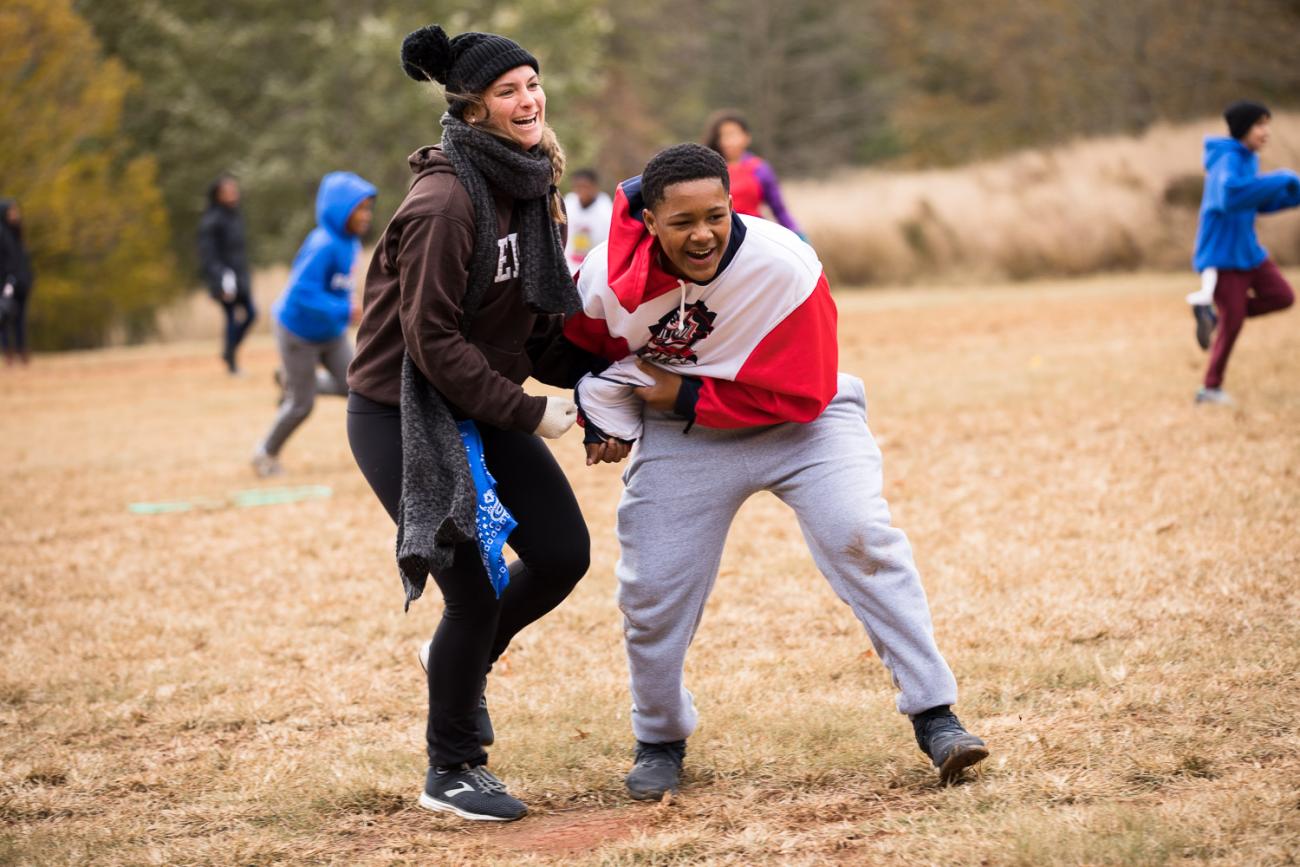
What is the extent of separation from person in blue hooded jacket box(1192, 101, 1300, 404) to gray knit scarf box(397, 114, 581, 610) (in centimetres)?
672

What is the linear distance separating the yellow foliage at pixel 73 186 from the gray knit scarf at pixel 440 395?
2474 centimetres

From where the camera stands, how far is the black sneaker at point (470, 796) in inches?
161

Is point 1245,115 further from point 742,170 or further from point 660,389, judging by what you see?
point 660,389

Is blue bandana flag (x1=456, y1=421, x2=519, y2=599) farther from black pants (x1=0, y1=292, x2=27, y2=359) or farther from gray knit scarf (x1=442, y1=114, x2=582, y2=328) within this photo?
black pants (x1=0, y1=292, x2=27, y2=359)

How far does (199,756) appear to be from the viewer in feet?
16.1

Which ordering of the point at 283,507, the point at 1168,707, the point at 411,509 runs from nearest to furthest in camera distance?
the point at 411,509 < the point at 1168,707 < the point at 283,507

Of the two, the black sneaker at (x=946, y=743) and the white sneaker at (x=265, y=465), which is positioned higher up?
the black sneaker at (x=946, y=743)

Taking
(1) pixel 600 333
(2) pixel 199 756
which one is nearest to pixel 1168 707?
(1) pixel 600 333

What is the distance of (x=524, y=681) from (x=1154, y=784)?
8.01ft

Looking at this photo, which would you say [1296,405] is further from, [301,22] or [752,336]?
[301,22]

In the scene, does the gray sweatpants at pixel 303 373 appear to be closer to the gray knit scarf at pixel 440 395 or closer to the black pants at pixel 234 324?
the gray knit scarf at pixel 440 395

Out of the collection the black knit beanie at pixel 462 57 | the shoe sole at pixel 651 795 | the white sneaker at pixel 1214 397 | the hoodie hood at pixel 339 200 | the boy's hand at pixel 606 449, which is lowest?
the shoe sole at pixel 651 795

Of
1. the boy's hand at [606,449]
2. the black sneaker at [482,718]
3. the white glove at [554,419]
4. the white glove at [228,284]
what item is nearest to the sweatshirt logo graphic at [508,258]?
the white glove at [554,419]

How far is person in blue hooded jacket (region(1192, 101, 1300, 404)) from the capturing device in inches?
363
